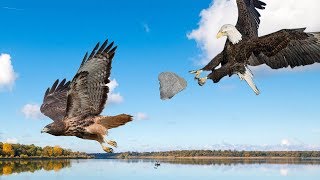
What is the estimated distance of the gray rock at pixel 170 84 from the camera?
7580mm

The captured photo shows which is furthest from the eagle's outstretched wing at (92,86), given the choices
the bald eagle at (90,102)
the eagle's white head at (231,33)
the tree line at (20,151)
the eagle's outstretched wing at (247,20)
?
the tree line at (20,151)

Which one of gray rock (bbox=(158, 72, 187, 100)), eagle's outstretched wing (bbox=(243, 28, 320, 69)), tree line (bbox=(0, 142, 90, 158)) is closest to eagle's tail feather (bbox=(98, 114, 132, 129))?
gray rock (bbox=(158, 72, 187, 100))

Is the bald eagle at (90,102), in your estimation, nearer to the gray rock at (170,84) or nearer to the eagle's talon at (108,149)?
the eagle's talon at (108,149)

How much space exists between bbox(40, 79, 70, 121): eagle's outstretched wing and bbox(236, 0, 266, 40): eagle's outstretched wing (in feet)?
14.3

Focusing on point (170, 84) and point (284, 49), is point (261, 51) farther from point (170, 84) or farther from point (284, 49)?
point (170, 84)

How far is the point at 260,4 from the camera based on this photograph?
14.9 meters

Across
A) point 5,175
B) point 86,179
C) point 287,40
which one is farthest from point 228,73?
point 5,175

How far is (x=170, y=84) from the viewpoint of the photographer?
7.91 meters

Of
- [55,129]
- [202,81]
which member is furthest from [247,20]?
[55,129]

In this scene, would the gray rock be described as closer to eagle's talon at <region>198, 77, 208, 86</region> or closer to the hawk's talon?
eagle's talon at <region>198, 77, 208, 86</region>

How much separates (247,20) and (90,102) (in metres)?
3.81

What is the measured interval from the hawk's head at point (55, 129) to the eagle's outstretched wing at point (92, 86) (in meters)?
0.27

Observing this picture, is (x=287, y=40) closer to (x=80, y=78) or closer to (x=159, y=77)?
(x=159, y=77)

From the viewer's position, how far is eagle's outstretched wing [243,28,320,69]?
8.48 m
